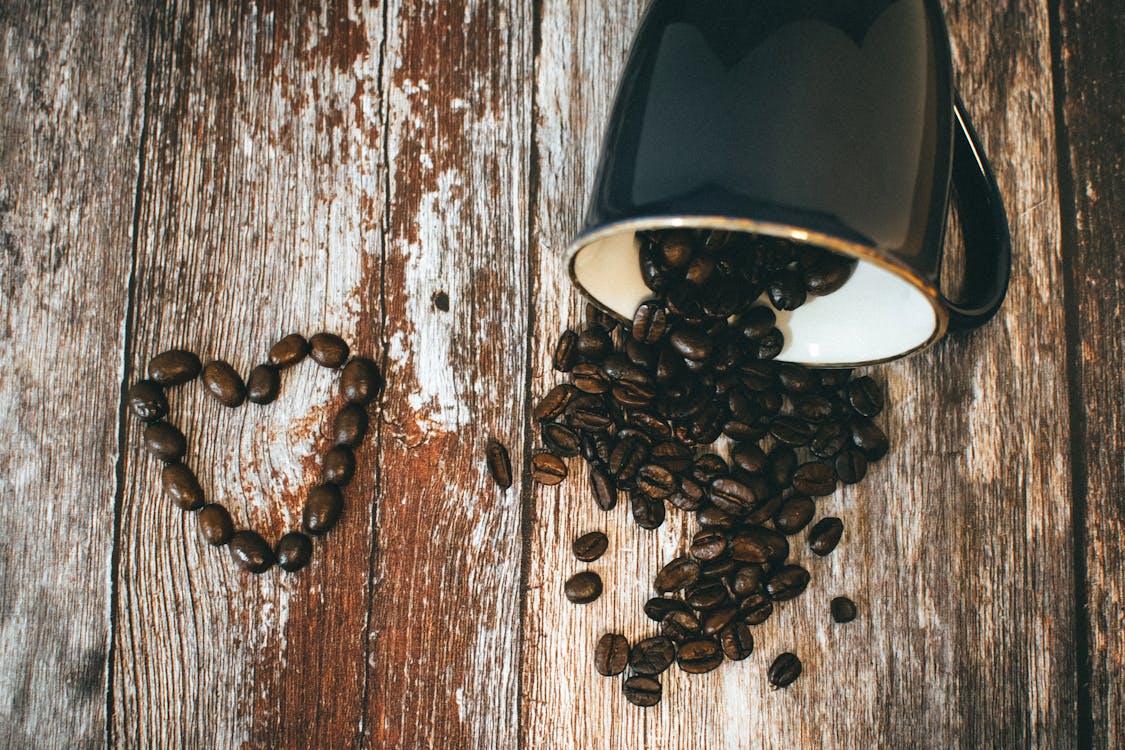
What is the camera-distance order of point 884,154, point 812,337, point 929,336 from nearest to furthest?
point 884,154, point 929,336, point 812,337

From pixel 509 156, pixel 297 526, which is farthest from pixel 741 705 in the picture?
pixel 509 156

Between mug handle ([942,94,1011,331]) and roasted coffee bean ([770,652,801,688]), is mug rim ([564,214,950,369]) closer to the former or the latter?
mug handle ([942,94,1011,331])

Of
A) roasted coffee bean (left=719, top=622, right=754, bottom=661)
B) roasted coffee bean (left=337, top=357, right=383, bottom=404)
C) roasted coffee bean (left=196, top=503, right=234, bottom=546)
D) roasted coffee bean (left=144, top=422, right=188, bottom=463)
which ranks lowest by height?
roasted coffee bean (left=719, top=622, right=754, bottom=661)

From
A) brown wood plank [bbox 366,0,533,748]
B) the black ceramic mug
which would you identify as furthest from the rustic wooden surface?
the black ceramic mug

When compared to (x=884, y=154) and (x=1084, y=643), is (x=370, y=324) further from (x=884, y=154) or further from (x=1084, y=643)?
(x=1084, y=643)

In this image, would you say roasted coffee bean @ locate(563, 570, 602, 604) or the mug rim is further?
roasted coffee bean @ locate(563, 570, 602, 604)

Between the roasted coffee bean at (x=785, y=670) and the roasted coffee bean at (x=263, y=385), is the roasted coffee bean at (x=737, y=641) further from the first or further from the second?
the roasted coffee bean at (x=263, y=385)

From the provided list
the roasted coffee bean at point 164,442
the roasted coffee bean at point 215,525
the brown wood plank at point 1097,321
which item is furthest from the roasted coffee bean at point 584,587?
the brown wood plank at point 1097,321
